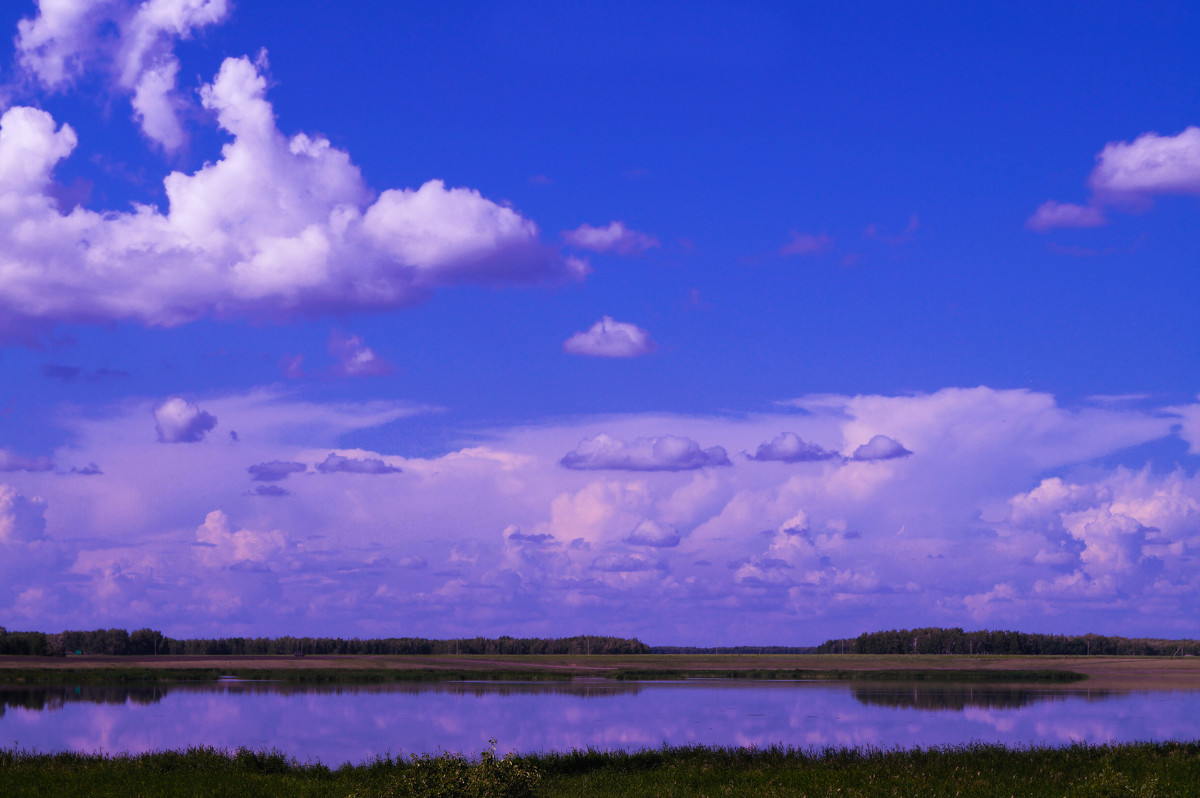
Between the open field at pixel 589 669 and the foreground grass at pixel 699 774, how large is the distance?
253ft

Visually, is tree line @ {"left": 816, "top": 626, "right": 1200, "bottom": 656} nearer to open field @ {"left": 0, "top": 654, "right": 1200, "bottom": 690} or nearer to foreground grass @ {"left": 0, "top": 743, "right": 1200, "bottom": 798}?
open field @ {"left": 0, "top": 654, "right": 1200, "bottom": 690}

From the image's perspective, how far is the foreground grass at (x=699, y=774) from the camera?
20672 mm

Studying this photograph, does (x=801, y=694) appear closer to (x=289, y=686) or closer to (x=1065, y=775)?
(x=289, y=686)

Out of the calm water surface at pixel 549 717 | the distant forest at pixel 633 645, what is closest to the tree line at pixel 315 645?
the distant forest at pixel 633 645

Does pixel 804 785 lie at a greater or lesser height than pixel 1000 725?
greater

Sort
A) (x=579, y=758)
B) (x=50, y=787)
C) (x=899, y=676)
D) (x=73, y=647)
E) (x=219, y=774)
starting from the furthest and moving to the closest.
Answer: (x=73, y=647), (x=899, y=676), (x=579, y=758), (x=219, y=774), (x=50, y=787)

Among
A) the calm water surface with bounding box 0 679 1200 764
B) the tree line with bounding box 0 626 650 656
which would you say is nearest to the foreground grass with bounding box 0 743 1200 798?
the calm water surface with bounding box 0 679 1200 764

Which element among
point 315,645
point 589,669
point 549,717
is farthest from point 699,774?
point 315,645

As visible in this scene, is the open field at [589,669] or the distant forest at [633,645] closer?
the open field at [589,669]

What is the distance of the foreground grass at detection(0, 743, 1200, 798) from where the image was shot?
2067 centimetres

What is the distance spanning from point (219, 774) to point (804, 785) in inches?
547

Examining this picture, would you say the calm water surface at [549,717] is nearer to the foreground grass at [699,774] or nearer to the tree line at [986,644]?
the foreground grass at [699,774]

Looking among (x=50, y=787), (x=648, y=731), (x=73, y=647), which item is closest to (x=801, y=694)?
(x=648, y=731)

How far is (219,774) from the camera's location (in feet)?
81.0
